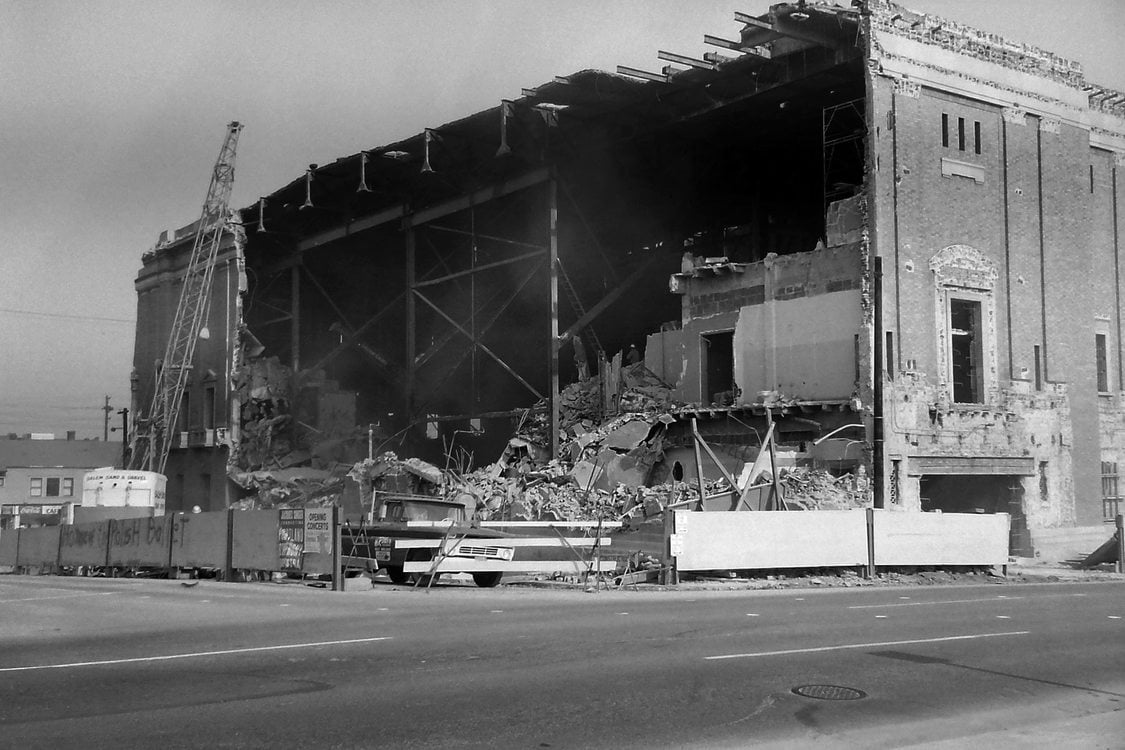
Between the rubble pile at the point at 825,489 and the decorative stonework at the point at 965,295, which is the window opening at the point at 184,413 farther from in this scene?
the decorative stonework at the point at 965,295

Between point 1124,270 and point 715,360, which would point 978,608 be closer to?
point 715,360

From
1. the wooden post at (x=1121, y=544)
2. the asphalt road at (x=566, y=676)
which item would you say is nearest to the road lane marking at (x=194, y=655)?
the asphalt road at (x=566, y=676)

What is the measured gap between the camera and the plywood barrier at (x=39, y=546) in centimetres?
3053

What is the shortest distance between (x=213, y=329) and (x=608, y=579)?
1432 inches

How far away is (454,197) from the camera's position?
42.2 meters

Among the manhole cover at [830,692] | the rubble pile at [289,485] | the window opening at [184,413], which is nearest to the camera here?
the manhole cover at [830,692]

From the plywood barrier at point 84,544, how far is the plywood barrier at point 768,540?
48.5ft

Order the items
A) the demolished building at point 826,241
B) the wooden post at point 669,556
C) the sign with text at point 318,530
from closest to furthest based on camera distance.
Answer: the sign with text at point 318,530
the wooden post at point 669,556
the demolished building at point 826,241

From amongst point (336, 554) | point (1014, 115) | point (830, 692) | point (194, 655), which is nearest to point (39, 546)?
point (336, 554)

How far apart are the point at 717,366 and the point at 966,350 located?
740 cm

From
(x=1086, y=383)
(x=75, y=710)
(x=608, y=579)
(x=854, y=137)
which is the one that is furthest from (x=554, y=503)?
(x=75, y=710)

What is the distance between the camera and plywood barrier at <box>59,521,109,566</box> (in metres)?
27.8

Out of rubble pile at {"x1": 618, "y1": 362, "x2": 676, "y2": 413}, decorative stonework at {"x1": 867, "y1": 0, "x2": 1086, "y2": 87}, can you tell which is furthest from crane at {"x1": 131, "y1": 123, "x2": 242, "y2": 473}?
decorative stonework at {"x1": 867, "y1": 0, "x2": 1086, "y2": 87}

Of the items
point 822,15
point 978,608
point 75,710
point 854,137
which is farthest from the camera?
point 854,137
